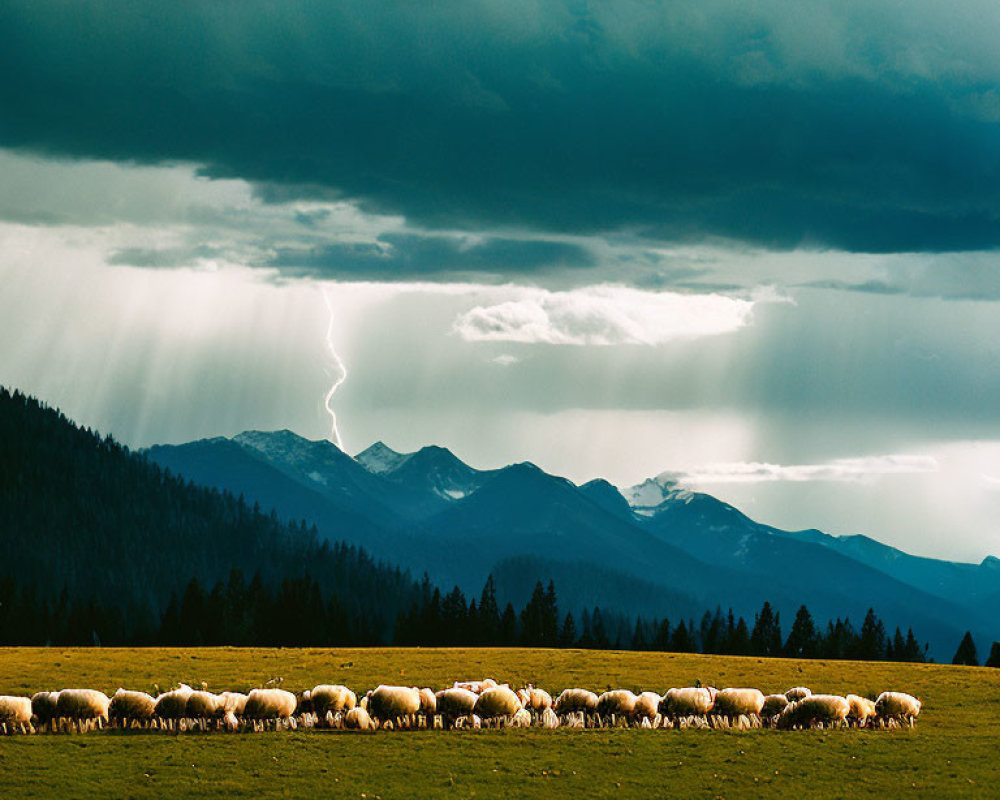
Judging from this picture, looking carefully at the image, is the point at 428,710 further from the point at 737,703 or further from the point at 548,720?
the point at 737,703

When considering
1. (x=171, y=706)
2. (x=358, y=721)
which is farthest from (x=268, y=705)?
(x=171, y=706)

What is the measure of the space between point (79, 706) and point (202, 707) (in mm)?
4952

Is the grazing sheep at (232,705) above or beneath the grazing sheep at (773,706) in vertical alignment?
beneath

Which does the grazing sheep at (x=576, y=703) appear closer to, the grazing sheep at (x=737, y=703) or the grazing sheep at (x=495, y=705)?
Result: the grazing sheep at (x=495, y=705)

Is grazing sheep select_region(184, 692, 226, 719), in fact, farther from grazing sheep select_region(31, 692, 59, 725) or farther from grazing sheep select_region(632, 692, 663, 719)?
grazing sheep select_region(632, 692, 663, 719)

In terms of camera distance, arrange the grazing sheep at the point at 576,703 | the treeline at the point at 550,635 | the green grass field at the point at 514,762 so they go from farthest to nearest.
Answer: the treeline at the point at 550,635 → the grazing sheep at the point at 576,703 → the green grass field at the point at 514,762

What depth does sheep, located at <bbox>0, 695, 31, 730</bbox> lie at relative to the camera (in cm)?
4947

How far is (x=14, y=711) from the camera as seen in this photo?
49.6m

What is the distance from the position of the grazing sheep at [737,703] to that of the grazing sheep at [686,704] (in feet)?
1.58

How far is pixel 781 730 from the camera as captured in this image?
5241cm

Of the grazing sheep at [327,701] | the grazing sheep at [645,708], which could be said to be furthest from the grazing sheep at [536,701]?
the grazing sheep at [327,701]

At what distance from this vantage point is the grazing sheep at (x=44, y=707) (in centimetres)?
5038

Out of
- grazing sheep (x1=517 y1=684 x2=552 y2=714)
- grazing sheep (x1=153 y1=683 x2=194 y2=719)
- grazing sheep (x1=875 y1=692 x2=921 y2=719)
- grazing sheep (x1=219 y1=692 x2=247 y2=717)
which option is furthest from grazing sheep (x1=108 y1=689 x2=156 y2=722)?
grazing sheep (x1=875 y1=692 x2=921 y2=719)

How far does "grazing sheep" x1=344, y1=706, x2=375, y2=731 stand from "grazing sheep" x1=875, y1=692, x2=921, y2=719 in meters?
22.6
